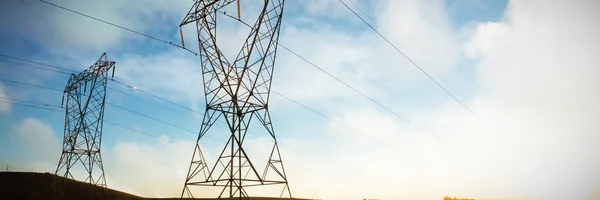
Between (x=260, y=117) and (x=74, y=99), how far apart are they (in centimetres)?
2045

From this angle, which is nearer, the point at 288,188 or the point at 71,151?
the point at 288,188

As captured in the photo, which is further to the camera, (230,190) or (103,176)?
(103,176)

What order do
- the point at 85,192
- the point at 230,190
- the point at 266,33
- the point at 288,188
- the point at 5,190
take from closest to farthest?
the point at 230,190 → the point at 288,188 → the point at 266,33 → the point at 5,190 → the point at 85,192

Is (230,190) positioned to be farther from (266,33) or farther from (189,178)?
(266,33)

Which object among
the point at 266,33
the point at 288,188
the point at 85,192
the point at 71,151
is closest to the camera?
the point at 288,188

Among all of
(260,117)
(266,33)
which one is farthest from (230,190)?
(266,33)

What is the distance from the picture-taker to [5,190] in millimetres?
26266

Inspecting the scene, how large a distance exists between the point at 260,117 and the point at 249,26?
15.1ft

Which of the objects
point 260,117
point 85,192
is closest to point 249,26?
point 260,117

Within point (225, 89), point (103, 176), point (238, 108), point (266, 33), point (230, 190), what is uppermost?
point (266, 33)

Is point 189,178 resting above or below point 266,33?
below

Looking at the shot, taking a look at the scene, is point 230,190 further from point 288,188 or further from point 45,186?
point 45,186

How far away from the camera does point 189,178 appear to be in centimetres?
1314

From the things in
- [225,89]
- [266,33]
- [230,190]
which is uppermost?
[266,33]
